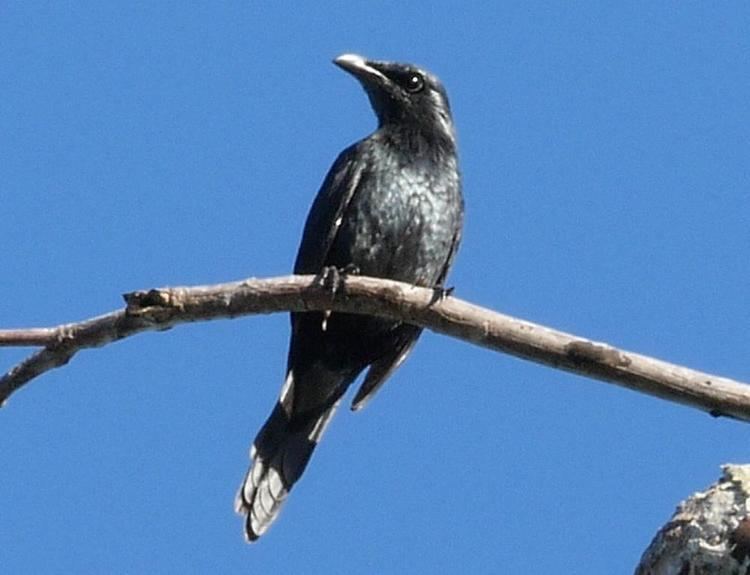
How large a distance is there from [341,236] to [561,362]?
2.26 metres

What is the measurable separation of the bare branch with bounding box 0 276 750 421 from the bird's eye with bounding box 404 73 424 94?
2.67m

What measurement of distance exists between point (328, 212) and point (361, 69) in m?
0.95

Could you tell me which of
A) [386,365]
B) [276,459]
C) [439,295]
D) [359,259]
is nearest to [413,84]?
[359,259]

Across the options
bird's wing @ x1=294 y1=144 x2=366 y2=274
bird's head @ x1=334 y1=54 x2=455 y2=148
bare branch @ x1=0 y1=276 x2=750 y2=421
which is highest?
bird's head @ x1=334 y1=54 x2=455 y2=148

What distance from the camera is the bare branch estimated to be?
194 inches

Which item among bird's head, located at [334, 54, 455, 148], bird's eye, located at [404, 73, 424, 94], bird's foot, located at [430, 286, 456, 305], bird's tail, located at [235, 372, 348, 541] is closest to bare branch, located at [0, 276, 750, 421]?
bird's foot, located at [430, 286, 456, 305]

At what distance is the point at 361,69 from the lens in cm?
782

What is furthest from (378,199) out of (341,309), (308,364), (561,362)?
(561,362)

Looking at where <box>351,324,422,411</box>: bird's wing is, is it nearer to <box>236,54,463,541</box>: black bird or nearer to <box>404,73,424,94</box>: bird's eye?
<box>236,54,463,541</box>: black bird

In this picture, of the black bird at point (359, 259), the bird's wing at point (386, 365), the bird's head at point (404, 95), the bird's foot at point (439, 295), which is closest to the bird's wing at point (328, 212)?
the black bird at point (359, 259)

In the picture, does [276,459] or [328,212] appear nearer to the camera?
[276,459]

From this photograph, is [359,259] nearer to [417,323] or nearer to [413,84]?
[413,84]

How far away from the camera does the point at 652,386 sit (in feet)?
16.3

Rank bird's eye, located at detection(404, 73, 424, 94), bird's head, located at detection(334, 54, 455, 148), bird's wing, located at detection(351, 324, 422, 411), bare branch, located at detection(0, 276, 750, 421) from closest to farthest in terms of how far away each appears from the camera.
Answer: bare branch, located at detection(0, 276, 750, 421) → bird's wing, located at detection(351, 324, 422, 411) → bird's head, located at detection(334, 54, 455, 148) → bird's eye, located at detection(404, 73, 424, 94)
